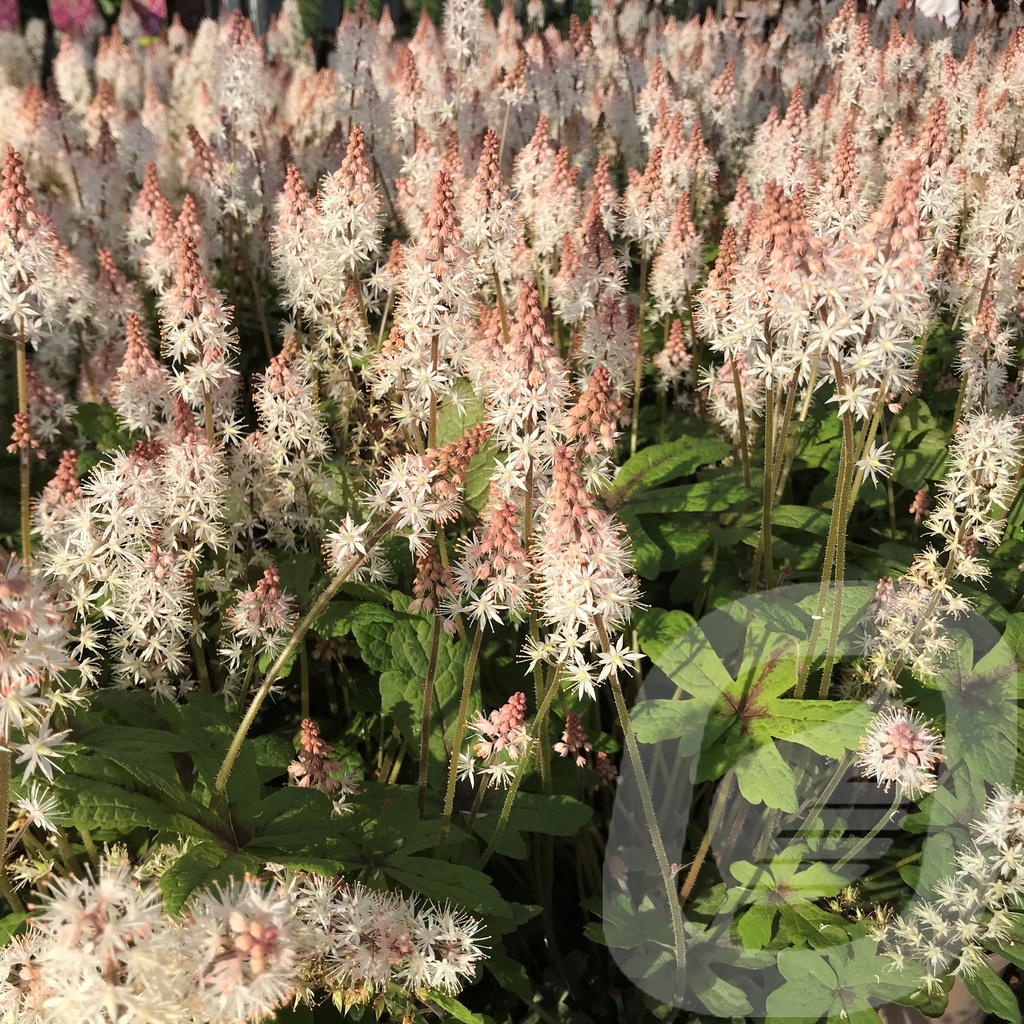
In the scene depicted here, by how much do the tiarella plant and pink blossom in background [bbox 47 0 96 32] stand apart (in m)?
10.1

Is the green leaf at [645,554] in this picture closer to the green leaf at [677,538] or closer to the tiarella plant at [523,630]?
the tiarella plant at [523,630]

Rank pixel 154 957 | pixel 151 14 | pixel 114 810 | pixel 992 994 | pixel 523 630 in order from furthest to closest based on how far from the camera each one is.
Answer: pixel 151 14 → pixel 523 630 → pixel 992 994 → pixel 114 810 → pixel 154 957

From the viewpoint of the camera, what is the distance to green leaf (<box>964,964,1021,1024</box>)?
2.32 meters

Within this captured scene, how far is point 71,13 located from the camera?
12.4 m

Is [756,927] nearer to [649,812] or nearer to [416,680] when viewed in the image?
[649,812]

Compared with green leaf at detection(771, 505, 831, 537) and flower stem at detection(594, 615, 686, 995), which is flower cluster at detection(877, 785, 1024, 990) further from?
green leaf at detection(771, 505, 831, 537)

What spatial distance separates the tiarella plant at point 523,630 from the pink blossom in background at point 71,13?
10065 millimetres

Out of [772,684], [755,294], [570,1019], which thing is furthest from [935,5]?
[570,1019]

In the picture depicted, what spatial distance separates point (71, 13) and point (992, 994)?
14.9m

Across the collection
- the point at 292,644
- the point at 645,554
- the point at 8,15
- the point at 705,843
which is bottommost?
the point at 705,843

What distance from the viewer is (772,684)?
2.55m

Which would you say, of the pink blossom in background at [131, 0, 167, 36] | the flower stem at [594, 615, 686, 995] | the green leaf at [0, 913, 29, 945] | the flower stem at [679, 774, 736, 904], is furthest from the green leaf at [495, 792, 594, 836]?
the pink blossom in background at [131, 0, 167, 36]

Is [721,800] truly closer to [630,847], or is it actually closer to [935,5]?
[630,847]

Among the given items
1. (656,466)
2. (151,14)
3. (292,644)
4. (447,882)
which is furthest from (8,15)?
(447,882)
